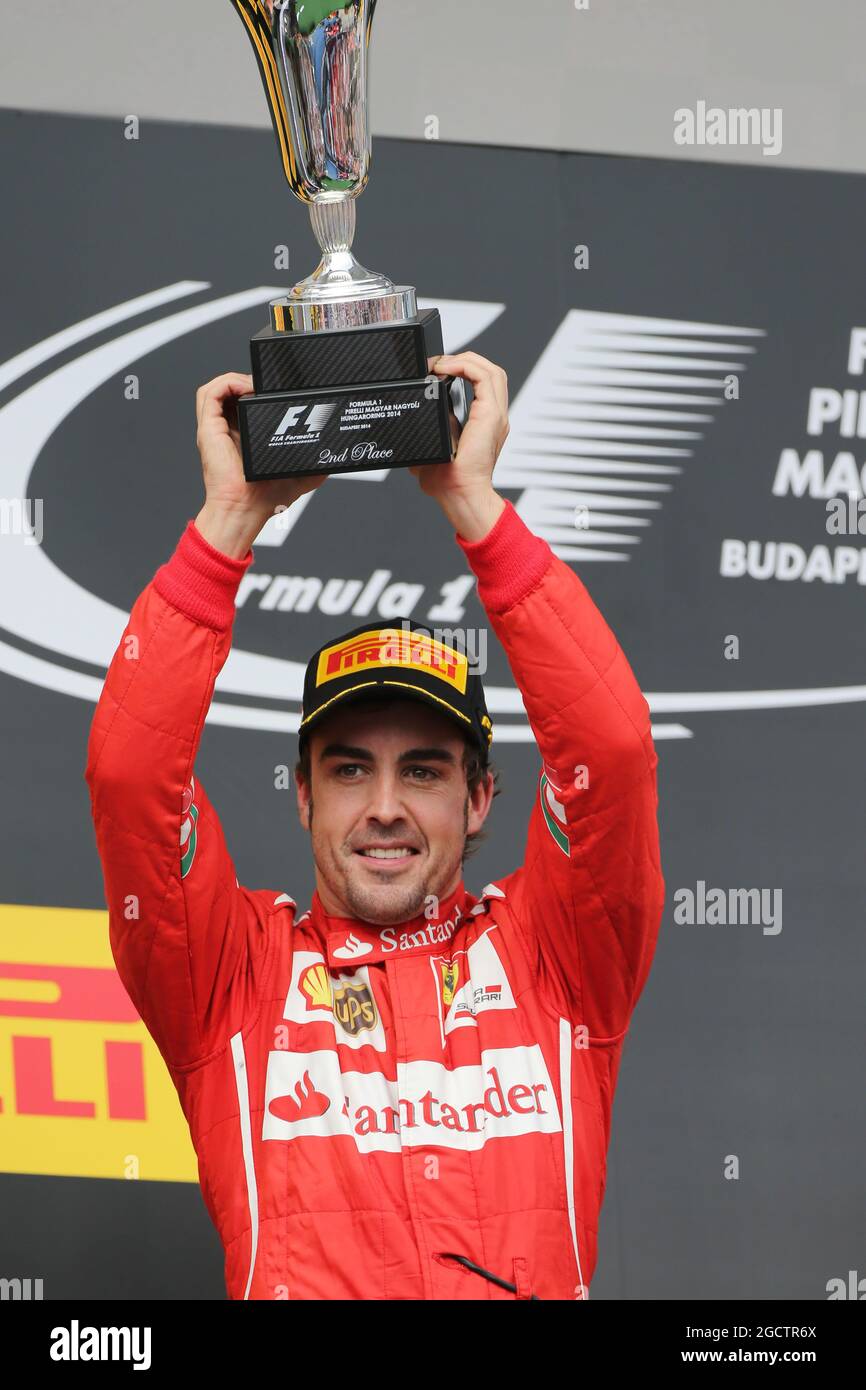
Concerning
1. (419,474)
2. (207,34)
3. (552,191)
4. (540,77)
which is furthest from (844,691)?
(207,34)

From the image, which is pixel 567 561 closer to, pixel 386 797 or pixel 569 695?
pixel 386 797

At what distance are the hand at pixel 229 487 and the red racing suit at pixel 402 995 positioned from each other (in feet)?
0.10

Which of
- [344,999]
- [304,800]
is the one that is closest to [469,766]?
[304,800]

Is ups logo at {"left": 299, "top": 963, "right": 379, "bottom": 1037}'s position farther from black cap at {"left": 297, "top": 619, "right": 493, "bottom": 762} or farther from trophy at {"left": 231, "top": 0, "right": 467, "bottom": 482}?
trophy at {"left": 231, "top": 0, "right": 467, "bottom": 482}

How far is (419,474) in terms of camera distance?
5.05 feet

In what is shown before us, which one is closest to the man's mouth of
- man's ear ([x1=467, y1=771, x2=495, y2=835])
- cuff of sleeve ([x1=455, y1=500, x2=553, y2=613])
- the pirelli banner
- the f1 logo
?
man's ear ([x1=467, y1=771, x2=495, y2=835])

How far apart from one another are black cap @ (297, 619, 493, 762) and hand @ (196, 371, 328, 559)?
235 mm

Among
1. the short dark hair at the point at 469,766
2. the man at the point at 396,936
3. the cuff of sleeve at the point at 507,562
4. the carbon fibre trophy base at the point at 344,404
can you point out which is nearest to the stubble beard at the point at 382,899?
the man at the point at 396,936

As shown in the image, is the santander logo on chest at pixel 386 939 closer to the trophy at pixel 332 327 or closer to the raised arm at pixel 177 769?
the raised arm at pixel 177 769

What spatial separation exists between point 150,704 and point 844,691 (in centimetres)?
142

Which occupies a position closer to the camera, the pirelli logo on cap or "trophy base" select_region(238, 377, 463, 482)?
"trophy base" select_region(238, 377, 463, 482)

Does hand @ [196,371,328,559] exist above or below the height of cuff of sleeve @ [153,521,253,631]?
above

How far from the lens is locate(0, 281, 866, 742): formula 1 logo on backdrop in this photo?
2496mm
